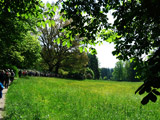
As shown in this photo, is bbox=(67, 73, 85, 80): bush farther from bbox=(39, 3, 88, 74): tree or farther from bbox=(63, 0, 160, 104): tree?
bbox=(63, 0, 160, 104): tree

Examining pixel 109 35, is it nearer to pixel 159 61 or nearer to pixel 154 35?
pixel 154 35

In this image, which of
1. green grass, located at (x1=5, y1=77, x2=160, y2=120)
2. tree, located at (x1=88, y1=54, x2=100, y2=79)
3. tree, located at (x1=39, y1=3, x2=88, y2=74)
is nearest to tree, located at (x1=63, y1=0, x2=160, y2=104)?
green grass, located at (x1=5, y1=77, x2=160, y2=120)

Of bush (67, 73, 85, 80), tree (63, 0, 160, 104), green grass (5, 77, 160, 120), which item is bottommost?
green grass (5, 77, 160, 120)

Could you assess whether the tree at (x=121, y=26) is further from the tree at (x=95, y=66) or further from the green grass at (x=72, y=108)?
the tree at (x=95, y=66)

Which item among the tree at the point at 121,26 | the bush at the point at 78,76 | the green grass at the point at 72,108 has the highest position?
the tree at the point at 121,26

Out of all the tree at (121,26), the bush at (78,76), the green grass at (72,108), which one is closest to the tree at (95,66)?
the bush at (78,76)

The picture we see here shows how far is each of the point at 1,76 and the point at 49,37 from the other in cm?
2873

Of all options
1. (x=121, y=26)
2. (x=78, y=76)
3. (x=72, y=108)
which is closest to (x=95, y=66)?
(x=78, y=76)

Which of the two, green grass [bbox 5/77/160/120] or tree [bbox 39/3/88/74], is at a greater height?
tree [bbox 39/3/88/74]

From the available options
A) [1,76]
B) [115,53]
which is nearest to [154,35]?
[115,53]

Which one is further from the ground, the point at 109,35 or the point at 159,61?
the point at 109,35

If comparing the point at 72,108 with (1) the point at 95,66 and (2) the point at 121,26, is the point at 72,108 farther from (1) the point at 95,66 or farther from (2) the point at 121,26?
(1) the point at 95,66

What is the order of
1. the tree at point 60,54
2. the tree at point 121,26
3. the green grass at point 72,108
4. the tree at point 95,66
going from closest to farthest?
1. the tree at point 121,26
2. the green grass at point 72,108
3. the tree at point 60,54
4. the tree at point 95,66

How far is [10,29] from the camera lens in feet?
41.0
